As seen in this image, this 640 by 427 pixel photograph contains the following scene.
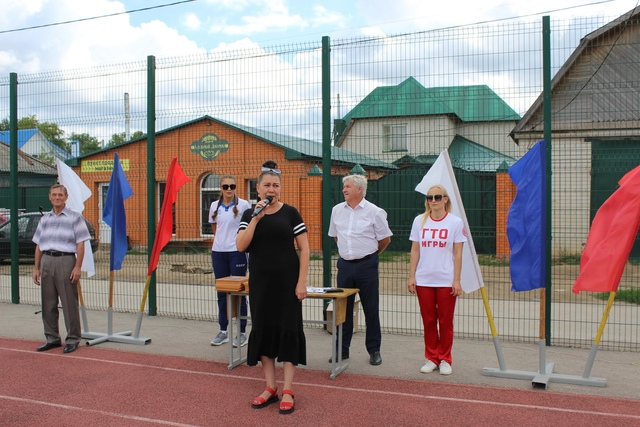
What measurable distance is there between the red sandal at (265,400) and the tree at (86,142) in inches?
215

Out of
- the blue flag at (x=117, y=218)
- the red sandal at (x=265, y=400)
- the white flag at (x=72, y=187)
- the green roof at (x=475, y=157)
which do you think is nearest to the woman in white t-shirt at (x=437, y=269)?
the green roof at (x=475, y=157)

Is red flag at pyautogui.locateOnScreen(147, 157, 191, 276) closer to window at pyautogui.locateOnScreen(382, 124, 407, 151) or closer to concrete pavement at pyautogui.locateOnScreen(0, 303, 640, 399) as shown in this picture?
concrete pavement at pyautogui.locateOnScreen(0, 303, 640, 399)

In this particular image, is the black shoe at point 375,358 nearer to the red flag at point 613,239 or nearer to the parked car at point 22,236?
the red flag at point 613,239

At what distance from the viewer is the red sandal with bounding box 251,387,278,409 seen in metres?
5.04

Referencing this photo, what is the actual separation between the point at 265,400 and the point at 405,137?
12.3ft

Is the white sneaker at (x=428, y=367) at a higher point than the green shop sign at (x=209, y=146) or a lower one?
lower

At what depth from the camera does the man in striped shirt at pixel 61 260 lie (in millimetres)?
6930

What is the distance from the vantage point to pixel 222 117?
8.45 m

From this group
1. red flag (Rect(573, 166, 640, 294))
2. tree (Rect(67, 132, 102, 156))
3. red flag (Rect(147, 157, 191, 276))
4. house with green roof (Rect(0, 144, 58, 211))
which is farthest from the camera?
house with green roof (Rect(0, 144, 58, 211))

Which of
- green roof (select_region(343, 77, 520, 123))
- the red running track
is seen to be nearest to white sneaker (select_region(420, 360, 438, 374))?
the red running track

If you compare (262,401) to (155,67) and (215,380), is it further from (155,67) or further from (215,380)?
(155,67)

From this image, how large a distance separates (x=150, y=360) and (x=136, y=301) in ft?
12.7

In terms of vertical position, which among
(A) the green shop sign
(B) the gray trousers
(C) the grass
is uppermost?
(A) the green shop sign

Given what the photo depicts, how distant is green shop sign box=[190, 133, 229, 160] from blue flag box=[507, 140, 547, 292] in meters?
4.15
